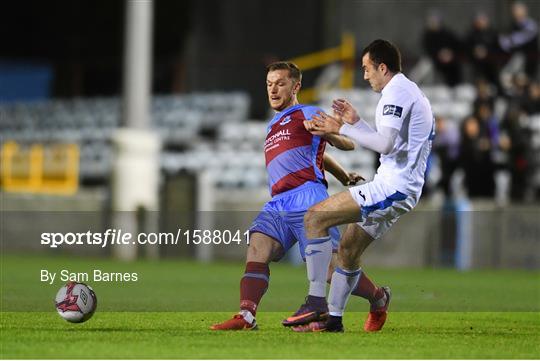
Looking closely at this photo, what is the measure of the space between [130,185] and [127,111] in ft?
3.83

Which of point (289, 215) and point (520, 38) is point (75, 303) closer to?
point (289, 215)

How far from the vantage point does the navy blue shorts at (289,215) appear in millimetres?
10633

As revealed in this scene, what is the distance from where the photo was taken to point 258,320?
11.7m

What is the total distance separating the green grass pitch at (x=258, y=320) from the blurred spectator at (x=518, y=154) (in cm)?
416

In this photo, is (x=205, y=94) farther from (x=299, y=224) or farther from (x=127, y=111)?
(x=299, y=224)

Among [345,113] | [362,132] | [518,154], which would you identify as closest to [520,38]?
[518,154]

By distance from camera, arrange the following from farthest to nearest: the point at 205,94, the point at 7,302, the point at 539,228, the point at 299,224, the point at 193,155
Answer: the point at 205,94 < the point at 193,155 < the point at 539,228 < the point at 7,302 < the point at 299,224

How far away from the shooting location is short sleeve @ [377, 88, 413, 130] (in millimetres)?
9969

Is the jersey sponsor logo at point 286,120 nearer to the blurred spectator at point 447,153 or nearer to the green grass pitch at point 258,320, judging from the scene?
the green grass pitch at point 258,320

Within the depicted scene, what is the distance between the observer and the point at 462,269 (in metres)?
21.0

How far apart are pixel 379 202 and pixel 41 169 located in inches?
717

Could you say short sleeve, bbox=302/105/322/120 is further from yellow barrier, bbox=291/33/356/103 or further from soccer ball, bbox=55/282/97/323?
yellow barrier, bbox=291/33/356/103

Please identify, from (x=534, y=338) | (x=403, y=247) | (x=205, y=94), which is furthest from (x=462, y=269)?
(x=205, y=94)

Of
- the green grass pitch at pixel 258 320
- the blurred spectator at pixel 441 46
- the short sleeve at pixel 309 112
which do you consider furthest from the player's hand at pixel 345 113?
the blurred spectator at pixel 441 46
